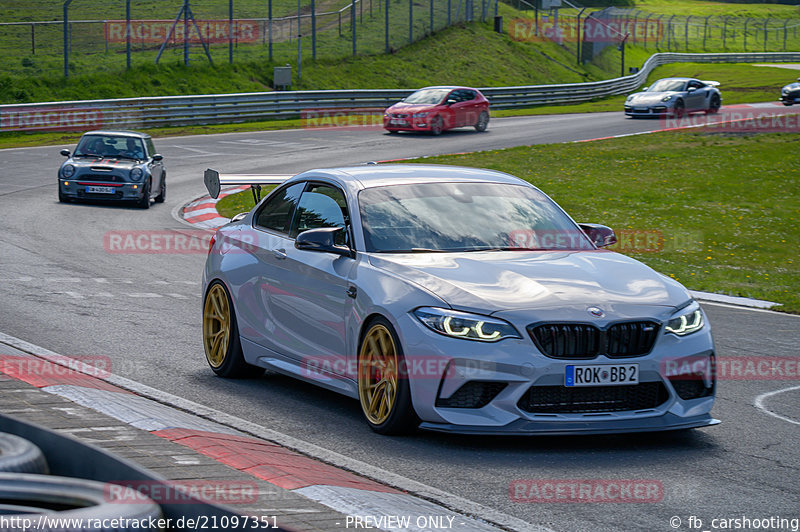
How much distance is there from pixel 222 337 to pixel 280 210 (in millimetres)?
1075

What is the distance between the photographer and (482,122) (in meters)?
39.2

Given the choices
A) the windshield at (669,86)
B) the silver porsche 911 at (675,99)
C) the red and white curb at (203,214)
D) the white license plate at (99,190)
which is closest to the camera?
the red and white curb at (203,214)

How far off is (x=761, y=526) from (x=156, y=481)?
9.20 feet

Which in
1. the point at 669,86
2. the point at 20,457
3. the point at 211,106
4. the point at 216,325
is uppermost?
the point at 669,86

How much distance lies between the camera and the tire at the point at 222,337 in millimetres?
8622

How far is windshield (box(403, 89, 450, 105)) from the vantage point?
38.6 m

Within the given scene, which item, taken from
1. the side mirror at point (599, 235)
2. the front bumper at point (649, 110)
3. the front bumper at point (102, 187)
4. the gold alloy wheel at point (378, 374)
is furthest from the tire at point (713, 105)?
the gold alloy wheel at point (378, 374)

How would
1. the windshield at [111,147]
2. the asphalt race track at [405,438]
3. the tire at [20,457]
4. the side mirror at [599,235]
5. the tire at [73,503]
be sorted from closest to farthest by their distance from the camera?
1. the tire at [73,503]
2. the tire at [20,457]
3. the asphalt race track at [405,438]
4. the side mirror at [599,235]
5. the windshield at [111,147]

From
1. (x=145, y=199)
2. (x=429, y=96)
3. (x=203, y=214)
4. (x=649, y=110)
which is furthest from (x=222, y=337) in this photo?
(x=649, y=110)

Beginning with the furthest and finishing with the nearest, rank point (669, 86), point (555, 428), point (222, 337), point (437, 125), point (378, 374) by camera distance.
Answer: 1. point (669, 86)
2. point (437, 125)
3. point (222, 337)
4. point (378, 374)
5. point (555, 428)

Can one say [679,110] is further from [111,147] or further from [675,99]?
[111,147]

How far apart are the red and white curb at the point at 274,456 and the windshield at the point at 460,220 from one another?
1.61 meters

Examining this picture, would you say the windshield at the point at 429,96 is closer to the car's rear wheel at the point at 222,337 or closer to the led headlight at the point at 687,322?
the car's rear wheel at the point at 222,337

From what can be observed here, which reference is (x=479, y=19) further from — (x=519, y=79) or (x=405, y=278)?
(x=405, y=278)
